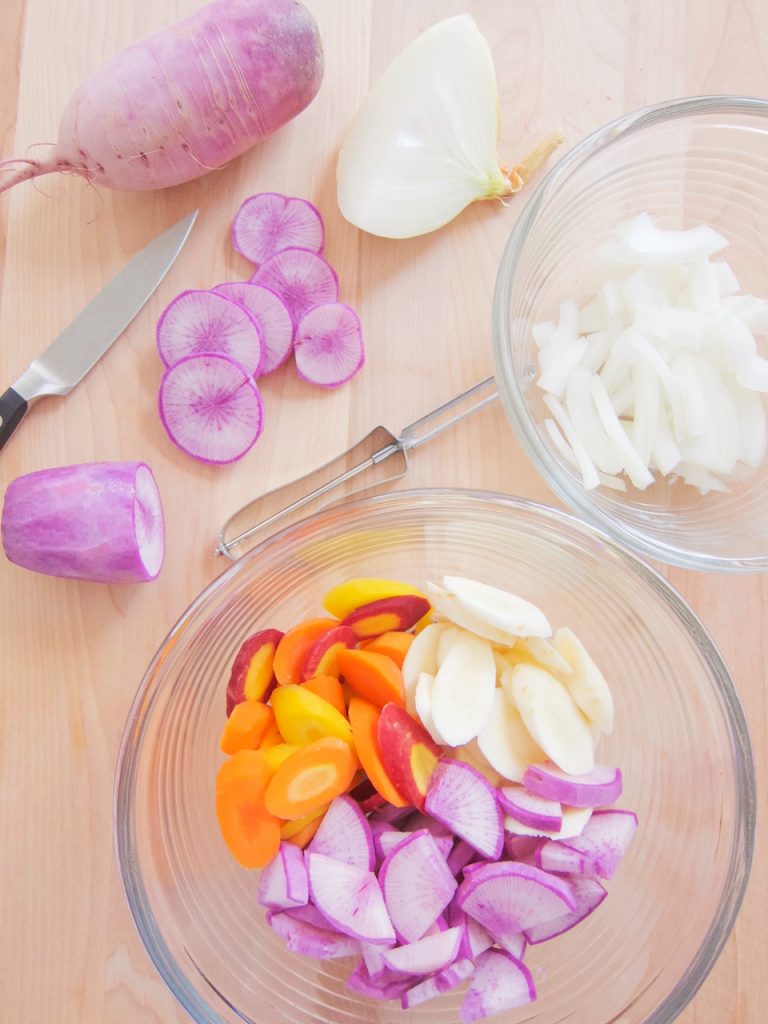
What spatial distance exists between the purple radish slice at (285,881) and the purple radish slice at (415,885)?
8 centimetres

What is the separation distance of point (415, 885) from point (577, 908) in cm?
16

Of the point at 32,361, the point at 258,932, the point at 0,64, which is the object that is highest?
the point at 0,64

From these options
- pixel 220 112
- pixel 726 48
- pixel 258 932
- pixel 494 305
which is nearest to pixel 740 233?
pixel 726 48

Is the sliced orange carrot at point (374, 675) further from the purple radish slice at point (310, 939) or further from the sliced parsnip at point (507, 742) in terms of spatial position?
the purple radish slice at point (310, 939)

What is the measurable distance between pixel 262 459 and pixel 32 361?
306 millimetres

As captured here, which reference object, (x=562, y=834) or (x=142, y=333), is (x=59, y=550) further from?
(x=562, y=834)

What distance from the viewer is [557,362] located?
0.99 metres

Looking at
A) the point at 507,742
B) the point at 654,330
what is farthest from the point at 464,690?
the point at 654,330

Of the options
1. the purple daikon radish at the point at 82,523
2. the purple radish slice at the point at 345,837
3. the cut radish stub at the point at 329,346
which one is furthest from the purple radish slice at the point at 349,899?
the cut radish stub at the point at 329,346

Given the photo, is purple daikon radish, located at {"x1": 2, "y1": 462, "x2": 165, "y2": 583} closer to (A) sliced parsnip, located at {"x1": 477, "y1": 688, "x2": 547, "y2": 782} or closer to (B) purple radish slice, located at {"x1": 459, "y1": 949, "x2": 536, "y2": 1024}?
(A) sliced parsnip, located at {"x1": 477, "y1": 688, "x2": 547, "y2": 782}

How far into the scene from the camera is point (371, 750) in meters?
0.86

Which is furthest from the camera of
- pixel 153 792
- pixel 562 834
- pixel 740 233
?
pixel 740 233

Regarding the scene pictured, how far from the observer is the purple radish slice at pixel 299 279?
1068 mm

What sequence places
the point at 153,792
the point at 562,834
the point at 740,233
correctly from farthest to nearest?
1. the point at 740,233
2. the point at 153,792
3. the point at 562,834
